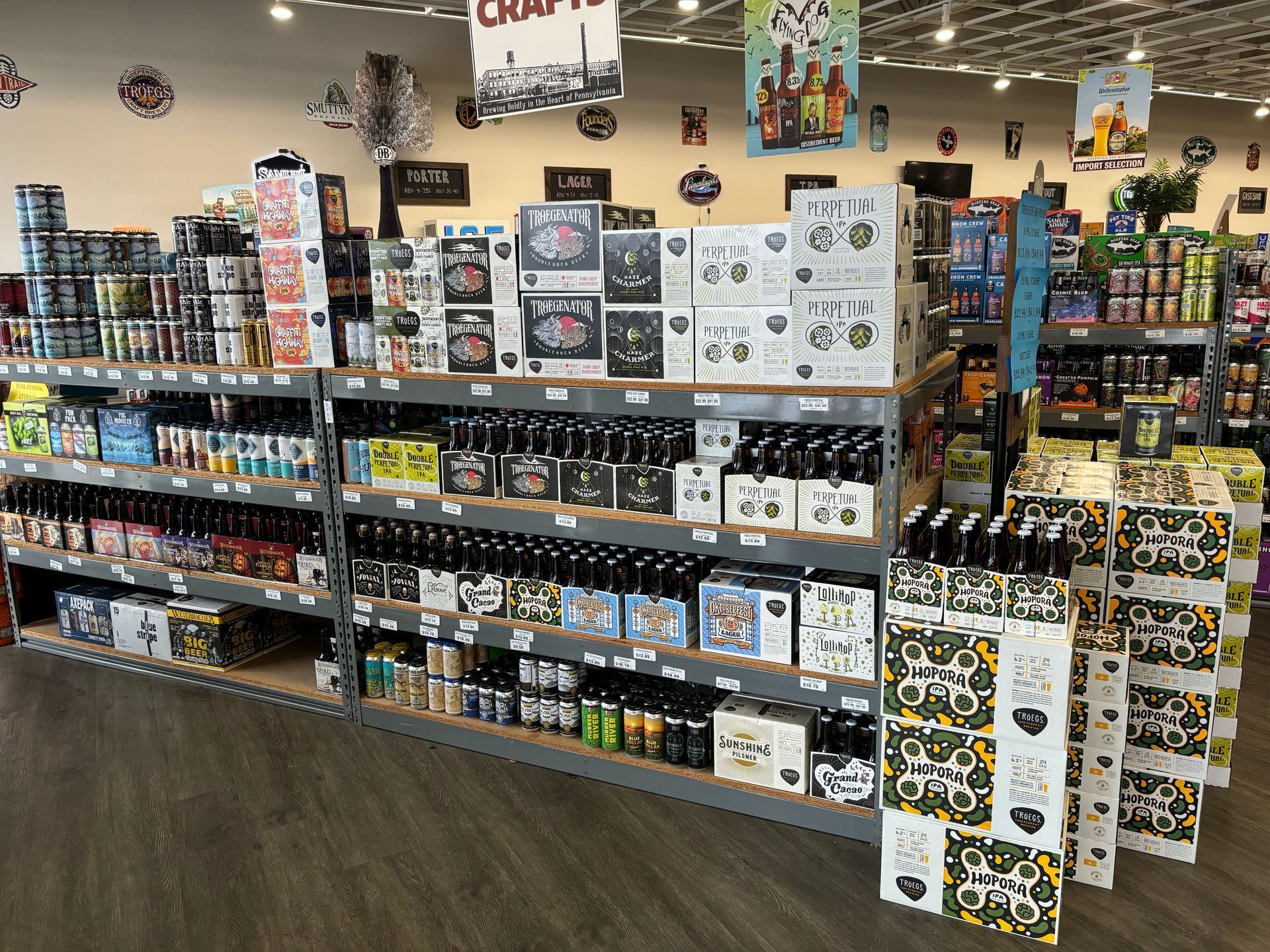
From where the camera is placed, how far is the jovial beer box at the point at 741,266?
2967mm

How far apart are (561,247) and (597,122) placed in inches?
276

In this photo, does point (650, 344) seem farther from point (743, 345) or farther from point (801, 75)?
point (801, 75)

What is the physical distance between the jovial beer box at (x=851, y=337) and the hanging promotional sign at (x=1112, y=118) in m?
5.38

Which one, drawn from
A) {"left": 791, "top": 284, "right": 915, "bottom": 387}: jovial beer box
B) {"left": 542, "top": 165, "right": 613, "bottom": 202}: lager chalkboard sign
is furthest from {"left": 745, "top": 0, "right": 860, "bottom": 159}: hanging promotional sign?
{"left": 542, "top": 165, "right": 613, "bottom": 202}: lager chalkboard sign

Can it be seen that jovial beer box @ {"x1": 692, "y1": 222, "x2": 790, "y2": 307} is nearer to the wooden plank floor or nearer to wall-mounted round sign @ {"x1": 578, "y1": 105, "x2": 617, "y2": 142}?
the wooden plank floor

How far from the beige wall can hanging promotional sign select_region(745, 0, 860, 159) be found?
597 centimetres

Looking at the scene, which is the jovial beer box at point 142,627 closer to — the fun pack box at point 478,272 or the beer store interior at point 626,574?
the beer store interior at point 626,574

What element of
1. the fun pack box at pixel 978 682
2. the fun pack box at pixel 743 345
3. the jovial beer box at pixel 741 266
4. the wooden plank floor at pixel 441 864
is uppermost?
the jovial beer box at pixel 741 266

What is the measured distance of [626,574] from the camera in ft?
11.5

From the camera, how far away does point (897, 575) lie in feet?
8.86

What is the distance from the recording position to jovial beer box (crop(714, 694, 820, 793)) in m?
3.18

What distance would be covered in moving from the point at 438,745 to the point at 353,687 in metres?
0.51

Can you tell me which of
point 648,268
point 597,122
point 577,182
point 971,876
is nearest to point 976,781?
point 971,876

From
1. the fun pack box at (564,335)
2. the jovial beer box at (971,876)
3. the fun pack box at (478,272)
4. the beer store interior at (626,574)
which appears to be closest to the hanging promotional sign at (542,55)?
the beer store interior at (626,574)
